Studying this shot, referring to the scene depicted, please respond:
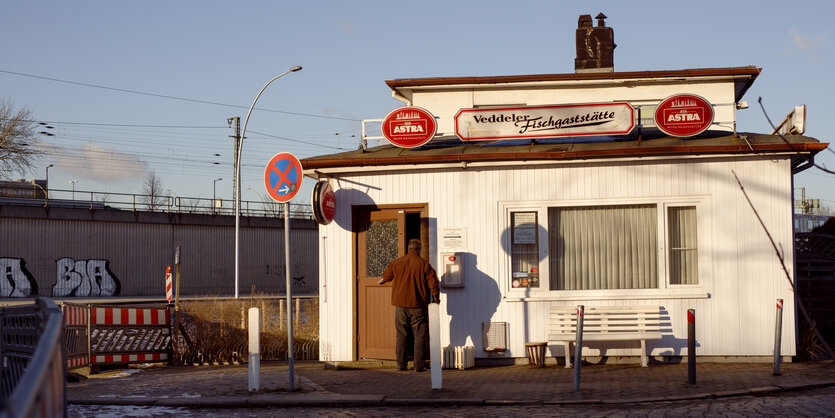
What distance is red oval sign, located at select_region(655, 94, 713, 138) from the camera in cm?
1338

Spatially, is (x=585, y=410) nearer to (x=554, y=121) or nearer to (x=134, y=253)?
(x=554, y=121)

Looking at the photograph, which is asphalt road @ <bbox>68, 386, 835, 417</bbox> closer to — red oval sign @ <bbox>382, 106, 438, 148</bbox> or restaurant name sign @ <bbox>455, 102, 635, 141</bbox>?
restaurant name sign @ <bbox>455, 102, 635, 141</bbox>

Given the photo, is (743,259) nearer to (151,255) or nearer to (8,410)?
(8,410)

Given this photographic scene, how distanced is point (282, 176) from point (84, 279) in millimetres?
37169

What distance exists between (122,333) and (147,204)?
35.3m

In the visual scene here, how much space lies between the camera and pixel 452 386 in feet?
36.4

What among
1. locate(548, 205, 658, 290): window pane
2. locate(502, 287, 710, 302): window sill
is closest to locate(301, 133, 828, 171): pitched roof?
locate(548, 205, 658, 290): window pane

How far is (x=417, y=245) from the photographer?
12.9m

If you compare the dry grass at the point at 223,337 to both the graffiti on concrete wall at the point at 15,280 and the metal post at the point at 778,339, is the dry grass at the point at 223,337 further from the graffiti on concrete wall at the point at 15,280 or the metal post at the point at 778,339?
the graffiti on concrete wall at the point at 15,280

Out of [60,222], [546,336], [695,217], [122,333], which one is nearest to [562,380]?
[546,336]

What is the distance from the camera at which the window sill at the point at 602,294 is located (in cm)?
1311

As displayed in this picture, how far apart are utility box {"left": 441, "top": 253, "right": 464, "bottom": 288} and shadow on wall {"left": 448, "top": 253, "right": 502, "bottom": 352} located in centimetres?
9

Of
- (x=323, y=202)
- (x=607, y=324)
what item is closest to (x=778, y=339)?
(x=607, y=324)

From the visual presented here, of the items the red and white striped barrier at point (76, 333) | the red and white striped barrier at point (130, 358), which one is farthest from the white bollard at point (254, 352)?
the red and white striped barrier at point (130, 358)
